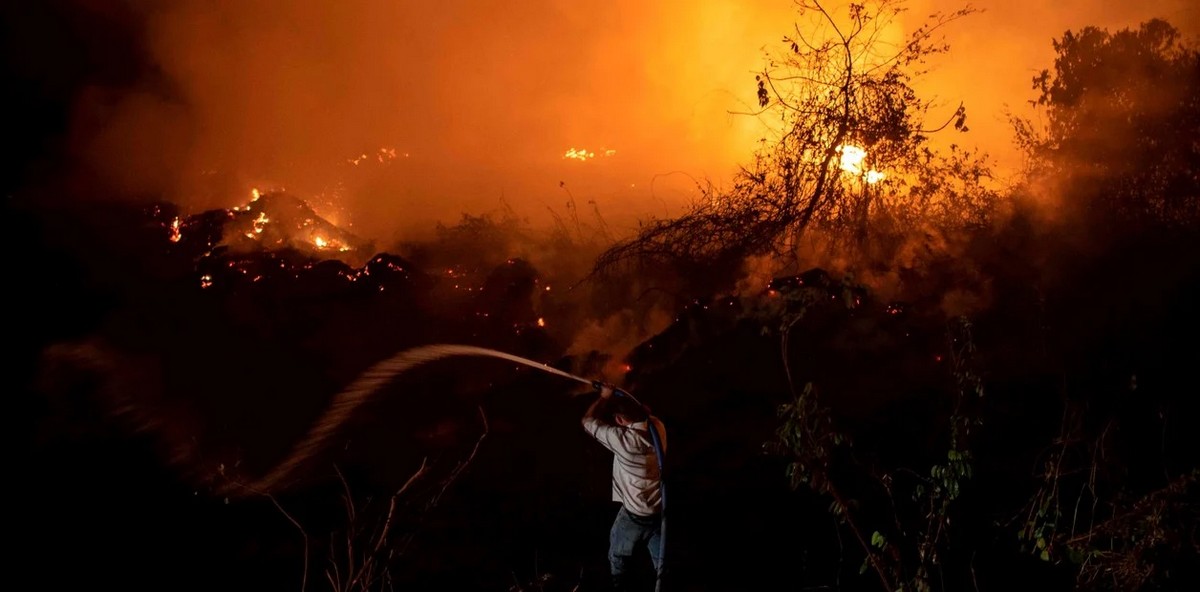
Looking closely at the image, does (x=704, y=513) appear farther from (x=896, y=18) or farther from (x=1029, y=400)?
(x=896, y=18)

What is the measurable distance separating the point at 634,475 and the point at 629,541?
0.55 metres

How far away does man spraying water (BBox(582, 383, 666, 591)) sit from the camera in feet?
14.8

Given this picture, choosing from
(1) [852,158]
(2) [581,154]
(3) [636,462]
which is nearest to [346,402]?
(3) [636,462]

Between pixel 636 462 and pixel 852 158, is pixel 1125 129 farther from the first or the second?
pixel 636 462

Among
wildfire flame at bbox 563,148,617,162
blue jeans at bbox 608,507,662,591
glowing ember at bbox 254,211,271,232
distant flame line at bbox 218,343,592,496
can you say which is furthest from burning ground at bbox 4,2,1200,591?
wildfire flame at bbox 563,148,617,162

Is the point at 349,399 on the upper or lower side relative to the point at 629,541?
upper

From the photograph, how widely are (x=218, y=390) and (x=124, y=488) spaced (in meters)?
1.39

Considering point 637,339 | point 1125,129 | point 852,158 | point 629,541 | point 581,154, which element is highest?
point 581,154

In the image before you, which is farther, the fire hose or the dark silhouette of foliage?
the dark silhouette of foliage

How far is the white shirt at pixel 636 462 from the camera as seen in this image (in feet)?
14.8

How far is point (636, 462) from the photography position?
4.52 m

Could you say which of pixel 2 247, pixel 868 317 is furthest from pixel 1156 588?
pixel 2 247

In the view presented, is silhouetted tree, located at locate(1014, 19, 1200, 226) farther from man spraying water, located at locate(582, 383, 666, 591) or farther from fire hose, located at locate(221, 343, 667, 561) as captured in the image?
fire hose, located at locate(221, 343, 667, 561)

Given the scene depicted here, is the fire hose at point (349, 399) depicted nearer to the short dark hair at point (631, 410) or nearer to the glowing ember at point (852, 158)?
the short dark hair at point (631, 410)
